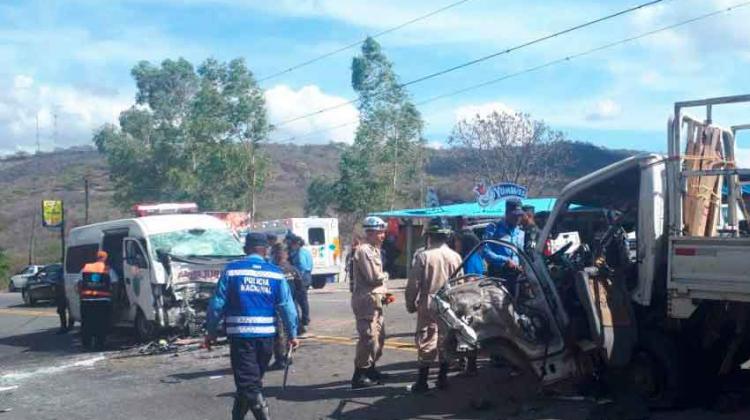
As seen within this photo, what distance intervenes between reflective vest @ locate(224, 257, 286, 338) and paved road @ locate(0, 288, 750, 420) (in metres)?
1.70

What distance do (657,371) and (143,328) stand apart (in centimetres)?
986

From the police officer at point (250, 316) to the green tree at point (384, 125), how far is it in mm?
32887

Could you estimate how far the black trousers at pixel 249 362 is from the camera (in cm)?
726

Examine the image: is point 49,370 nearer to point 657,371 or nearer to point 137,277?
point 137,277

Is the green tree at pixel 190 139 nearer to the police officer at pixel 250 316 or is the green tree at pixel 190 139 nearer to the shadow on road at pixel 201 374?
the shadow on road at pixel 201 374

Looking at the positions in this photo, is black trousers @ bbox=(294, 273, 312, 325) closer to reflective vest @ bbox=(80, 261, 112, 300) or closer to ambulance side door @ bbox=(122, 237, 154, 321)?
ambulance side door @ bbox=(122, 237, 154, 321)

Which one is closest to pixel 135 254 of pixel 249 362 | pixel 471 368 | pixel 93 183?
pixel 471 368

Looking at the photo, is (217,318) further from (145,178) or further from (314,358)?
(145,178)

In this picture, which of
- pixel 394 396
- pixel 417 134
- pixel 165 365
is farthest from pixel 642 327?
pixel 417 134

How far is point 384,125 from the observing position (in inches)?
1618

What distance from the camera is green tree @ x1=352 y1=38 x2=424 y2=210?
1592 inches

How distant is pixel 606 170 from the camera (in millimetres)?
8117

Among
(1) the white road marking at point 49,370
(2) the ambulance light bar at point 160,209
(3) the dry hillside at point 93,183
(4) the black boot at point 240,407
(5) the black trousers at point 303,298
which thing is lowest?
(1) the white road marking at point 49,370

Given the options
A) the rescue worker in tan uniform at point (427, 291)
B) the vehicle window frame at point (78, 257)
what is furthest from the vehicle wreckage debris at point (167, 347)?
the rescue worker in tan uniform at point (427, 291)
